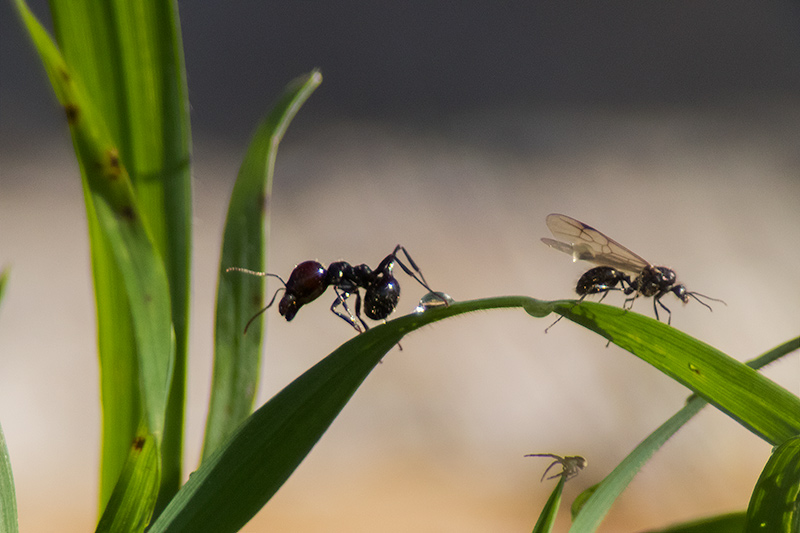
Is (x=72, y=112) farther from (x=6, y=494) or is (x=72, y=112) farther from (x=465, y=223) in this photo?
(x=465, y=223)

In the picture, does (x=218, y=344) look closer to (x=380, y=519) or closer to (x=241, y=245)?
(x=241, y=245)

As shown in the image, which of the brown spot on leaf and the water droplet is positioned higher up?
the brown spot on leaf

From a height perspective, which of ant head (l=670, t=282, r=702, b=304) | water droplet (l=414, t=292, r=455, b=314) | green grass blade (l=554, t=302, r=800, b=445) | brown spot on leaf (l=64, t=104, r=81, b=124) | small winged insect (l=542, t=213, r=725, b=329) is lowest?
green grass blade (l=554, t=302, r=800, b=445)

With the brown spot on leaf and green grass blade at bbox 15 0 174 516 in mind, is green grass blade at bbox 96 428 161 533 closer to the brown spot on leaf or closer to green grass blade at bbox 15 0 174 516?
green grass blade at bbox 15 0 174 516

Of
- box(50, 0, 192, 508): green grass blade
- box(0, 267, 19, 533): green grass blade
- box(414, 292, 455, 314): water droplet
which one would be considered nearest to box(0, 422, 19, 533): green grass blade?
box(0, 267, 19, 533): green grass blade

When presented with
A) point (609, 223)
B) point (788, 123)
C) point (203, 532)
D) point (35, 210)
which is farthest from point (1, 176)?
point (788, 123)

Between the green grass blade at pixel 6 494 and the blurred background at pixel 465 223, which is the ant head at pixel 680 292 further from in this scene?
the green grass blade at pixel 6 494

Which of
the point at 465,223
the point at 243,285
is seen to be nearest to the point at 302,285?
the point at 243,285
